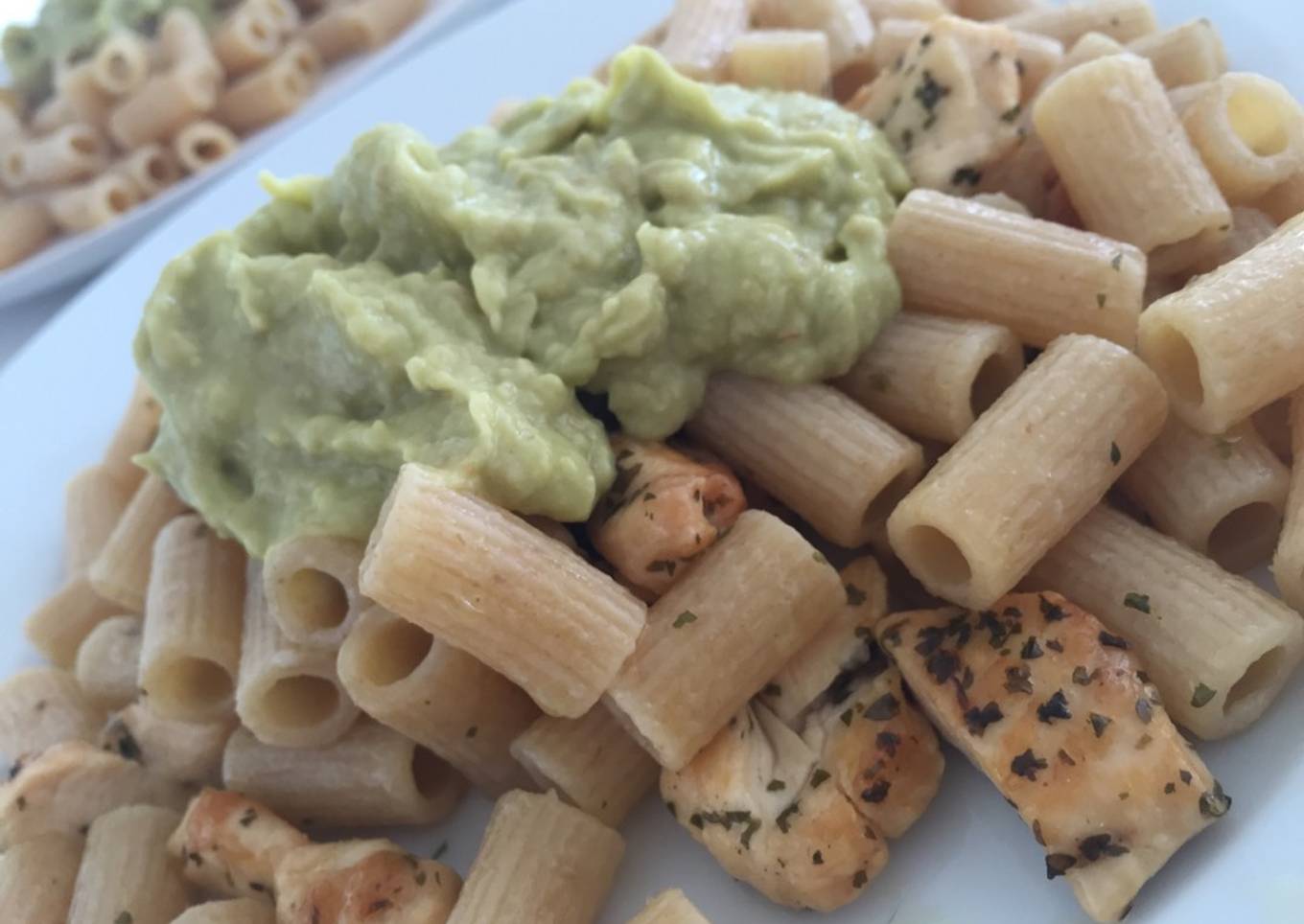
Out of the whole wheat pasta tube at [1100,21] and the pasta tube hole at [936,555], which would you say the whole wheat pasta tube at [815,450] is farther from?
the whole wheat pasta tube at [1100,21]

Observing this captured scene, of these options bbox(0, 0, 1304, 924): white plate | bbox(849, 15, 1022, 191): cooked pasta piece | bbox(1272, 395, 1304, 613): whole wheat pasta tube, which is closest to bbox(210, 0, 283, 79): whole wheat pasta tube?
bbox(0, 0, 1304, 924): white plate

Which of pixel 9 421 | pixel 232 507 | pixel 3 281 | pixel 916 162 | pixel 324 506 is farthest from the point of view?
pixel 3 281

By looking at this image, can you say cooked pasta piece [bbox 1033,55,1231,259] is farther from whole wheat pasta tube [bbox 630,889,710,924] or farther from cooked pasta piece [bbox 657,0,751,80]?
whole wheat pasta tube [bbox 630,889,710,924]

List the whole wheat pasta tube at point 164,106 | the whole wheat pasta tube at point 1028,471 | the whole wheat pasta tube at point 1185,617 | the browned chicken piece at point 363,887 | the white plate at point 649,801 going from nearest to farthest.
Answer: the white plate at point 649,801, the whole wheat pasta tube at point 1185,617, the whole wheat pasta tube at point 1028,471, the browned chicken piece at point 363,887, the whole wheat pasta tube at point 164,106

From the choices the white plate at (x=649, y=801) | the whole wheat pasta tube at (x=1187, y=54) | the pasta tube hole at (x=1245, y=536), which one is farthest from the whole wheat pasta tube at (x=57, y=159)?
the pasta tube hole at (x=1245, y=536)

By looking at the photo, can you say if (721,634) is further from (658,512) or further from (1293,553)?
(1293,553)

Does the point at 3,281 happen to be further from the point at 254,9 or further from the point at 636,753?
the point at 636,753

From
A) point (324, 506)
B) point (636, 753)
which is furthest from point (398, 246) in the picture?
A: point (636, 753)
